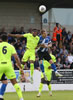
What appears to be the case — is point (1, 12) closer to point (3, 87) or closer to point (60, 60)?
point (60, 60)

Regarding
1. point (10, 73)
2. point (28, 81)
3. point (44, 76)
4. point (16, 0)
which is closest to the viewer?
point (10, 73)

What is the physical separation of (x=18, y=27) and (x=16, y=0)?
2.07 meters

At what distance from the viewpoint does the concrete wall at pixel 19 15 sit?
26.5 m

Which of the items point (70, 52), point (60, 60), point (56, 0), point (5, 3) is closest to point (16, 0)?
point (5, 3)

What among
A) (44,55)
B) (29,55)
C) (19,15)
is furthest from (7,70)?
(19,15)

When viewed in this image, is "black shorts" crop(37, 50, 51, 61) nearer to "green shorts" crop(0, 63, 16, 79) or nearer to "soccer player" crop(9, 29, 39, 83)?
"soccer player" crop(9, 29, 39, 83)

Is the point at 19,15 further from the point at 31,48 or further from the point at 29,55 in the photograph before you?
the point at 29,55

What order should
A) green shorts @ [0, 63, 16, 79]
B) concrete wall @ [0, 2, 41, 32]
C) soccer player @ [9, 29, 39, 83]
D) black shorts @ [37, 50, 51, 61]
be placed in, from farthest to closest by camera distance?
concrete wall @ [0, 2, 41, 32], soccer player @ [9, 29, 39, 83], black shorts @ [37, 50, 51, 61], green shorts @ [0, 63, 16, 79]

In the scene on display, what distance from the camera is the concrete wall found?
87.1 ft

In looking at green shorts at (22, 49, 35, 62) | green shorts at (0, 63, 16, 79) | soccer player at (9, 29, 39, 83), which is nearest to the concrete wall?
soccer player at (9, 29, 39, 83)

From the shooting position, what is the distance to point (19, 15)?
2680cm

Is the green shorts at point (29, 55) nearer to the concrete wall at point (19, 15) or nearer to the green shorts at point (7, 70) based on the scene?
the green shorts at point (7, 70)

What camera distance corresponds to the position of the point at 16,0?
2623cm

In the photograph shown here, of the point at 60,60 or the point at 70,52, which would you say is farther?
the point at 70,52
